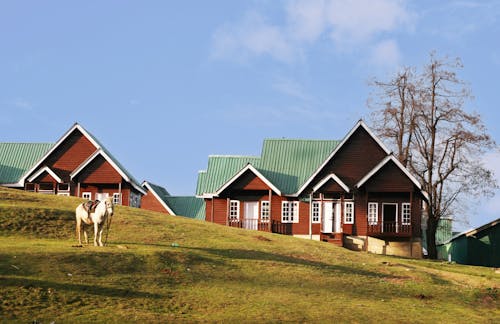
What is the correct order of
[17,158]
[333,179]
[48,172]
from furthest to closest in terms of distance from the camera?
1. [17,158]
2. [48,172]
3. [333,179]

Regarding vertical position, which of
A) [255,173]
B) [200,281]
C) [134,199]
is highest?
[255,173]

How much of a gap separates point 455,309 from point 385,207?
3294 centimetres

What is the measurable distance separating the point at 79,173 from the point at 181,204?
45.9ft

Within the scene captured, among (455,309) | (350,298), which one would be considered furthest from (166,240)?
(455,309)

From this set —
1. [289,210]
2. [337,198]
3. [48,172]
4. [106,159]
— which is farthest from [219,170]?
[48,172]

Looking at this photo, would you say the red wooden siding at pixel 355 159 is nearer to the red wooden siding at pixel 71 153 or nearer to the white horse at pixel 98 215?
the red wooden siding at pixel 71 153

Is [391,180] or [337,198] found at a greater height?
[391,180]

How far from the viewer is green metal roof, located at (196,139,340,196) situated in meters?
65.9

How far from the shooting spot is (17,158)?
2830 inches

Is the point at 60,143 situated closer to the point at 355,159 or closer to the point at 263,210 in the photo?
the point at 263,210

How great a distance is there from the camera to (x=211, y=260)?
34.8 metres

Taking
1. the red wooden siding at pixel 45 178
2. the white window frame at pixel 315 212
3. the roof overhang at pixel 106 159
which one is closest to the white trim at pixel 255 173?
the white window frame at pixel 315 212

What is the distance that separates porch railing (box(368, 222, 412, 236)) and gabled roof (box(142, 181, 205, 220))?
63.1ft

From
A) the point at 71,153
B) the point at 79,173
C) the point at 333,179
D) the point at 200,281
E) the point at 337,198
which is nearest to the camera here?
the point at 200,281
